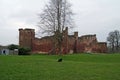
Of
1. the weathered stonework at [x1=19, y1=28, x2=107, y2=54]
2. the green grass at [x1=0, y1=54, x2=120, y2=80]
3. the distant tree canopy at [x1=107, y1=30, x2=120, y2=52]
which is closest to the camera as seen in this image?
the green grass at [x1=0, y1=54, x2=120, y2=80]

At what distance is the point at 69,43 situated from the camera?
77250mm

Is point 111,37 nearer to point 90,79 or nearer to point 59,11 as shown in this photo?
point 59,11

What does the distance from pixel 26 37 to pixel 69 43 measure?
11.3m

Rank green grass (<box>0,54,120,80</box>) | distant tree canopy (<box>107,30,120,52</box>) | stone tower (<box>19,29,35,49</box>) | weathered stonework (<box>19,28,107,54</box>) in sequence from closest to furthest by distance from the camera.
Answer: green grass (<box>0,54,120,80</box>) < weathered stonework (<box>19,28,107,54</box>) < stone tower (<box>19,29,35,49</box>) < distant tree canopy (<box>107,30,120,52</box>)

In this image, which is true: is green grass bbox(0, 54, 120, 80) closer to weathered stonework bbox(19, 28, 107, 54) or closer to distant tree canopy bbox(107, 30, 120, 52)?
weathered stonework bbox(19, 28, 107, 54)

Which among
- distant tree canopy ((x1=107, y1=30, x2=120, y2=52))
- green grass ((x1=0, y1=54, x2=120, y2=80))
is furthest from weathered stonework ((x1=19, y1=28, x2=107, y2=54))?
green grass ((x1=0, y1=54, x2=120, y2=80))

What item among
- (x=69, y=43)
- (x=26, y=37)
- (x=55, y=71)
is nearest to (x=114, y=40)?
(x=69, y=43)

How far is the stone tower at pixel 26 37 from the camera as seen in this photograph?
258ft

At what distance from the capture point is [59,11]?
59.7 metres

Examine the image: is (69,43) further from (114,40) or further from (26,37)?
(114,40)

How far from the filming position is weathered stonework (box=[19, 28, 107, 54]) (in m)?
76.3

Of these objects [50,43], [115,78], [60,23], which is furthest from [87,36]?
[115,78]

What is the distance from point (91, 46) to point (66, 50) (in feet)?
23.1

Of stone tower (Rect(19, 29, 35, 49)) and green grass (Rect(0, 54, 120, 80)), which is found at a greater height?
stone tower (Rect(19, 29, 35, 49))
